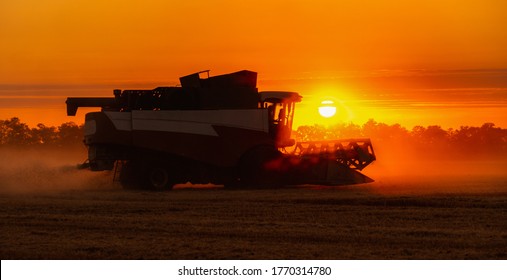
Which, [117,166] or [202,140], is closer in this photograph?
[202,140]

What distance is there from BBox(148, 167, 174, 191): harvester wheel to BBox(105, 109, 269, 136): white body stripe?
132 cm

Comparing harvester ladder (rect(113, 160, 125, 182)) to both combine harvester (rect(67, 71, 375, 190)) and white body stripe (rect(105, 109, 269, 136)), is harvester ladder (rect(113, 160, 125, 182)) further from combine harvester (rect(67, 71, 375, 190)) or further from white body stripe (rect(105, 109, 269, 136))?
white body stripe (rect(105, 109, 269, 136))

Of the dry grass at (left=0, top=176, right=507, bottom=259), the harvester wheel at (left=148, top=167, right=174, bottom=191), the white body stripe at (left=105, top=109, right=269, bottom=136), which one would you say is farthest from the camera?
the harvester wheel at (left=148, top=167, right=174, bottom=191)

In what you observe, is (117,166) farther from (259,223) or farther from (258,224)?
(258,224)

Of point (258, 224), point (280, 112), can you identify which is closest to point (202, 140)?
point (280, 112)

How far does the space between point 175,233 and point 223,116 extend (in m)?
11.5

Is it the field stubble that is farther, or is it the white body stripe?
the white body stripe

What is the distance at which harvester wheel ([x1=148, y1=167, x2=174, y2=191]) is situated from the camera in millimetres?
27172

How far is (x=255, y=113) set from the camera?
2766 cm

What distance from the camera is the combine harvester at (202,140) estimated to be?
87.7 ft

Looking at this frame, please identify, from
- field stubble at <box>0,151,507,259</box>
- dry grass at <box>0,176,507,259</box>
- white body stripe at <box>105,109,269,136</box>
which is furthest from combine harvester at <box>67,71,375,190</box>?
dry grass at <box>0,176,507,259</box>

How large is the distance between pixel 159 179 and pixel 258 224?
10418mm

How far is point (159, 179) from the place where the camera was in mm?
27266

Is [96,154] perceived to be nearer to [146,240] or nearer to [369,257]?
[146,240]
